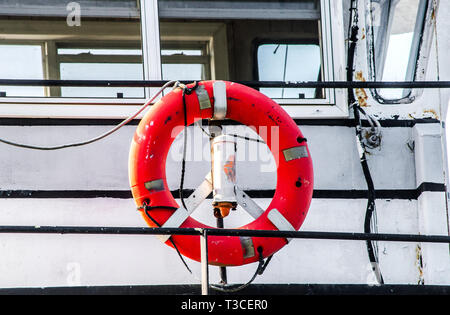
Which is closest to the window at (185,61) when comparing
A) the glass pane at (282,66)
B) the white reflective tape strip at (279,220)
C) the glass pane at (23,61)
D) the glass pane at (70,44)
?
the glass pane at (70,44)

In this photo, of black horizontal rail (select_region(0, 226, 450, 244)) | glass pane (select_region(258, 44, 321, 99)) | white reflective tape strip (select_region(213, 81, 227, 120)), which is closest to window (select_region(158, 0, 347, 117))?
glass pane (select_region(258, 44, 321, 99))

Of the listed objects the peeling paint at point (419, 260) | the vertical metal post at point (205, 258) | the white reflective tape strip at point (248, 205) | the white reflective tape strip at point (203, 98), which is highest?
the white reflective tape strip at point (203, 98)

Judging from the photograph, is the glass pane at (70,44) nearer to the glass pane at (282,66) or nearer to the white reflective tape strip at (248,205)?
the glass pane at (282,66)

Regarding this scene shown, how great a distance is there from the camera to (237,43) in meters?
5.04

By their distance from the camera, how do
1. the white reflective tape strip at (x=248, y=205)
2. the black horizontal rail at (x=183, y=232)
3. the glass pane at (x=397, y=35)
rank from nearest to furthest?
the black horizontal rail at (x=183, y=232) → the white reflective tape strip at (x=248, y=205) → the glass pane at (x=397, y=35)

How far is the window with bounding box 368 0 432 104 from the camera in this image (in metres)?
5.15

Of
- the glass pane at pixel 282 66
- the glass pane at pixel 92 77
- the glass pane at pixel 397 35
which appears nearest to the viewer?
the glass pane at pixel 92 77

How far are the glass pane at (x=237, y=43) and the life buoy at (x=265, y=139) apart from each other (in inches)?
29.0

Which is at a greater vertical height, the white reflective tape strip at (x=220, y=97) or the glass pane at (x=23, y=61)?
the glass pane at (x=23, y=61)

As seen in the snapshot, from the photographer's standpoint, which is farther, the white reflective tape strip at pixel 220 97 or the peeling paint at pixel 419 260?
the peeling paint at pixel 419 260

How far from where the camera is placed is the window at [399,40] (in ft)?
16.9

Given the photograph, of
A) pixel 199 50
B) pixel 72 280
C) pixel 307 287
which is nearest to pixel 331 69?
pixel 199 50

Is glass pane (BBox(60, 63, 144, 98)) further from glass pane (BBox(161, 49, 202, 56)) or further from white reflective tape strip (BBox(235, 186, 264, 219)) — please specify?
white reflective tape strip (BBox(235, 186, 264, 219))

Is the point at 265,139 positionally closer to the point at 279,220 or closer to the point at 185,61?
the point at 279,220
